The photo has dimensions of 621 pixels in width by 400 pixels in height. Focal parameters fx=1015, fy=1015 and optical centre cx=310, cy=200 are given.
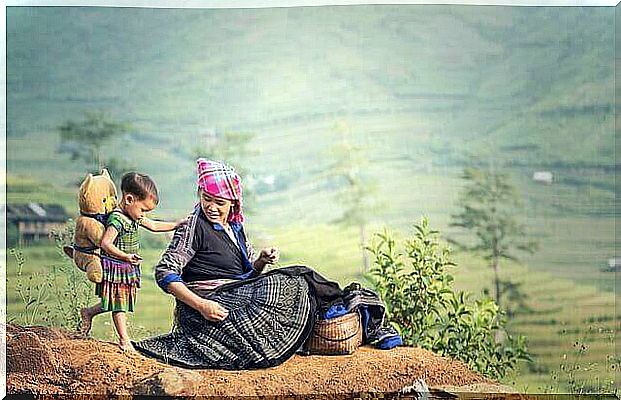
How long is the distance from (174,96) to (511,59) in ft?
6.00

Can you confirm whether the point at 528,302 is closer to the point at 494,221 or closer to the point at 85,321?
the point at 494,221

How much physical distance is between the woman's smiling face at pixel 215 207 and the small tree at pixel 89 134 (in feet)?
1.84

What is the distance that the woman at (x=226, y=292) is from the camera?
17.4ft

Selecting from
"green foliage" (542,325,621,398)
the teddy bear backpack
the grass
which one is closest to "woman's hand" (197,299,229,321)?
the grass

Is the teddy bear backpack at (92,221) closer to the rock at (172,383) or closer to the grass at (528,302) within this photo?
the grass at (528,302)

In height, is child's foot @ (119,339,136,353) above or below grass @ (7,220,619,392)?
below

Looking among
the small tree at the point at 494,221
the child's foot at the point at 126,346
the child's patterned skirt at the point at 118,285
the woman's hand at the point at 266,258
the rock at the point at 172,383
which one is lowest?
the rock at the point at 172,383

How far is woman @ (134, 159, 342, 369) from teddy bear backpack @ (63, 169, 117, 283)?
1.14 feet

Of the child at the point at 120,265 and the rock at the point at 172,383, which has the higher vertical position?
the child at the point at 120,265

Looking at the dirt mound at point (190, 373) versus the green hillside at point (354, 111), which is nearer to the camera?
the dirt mound at point (190, 373)

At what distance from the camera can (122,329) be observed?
212 inches

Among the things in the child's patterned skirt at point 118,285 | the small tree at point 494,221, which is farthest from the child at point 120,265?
the small tree at point 494,221

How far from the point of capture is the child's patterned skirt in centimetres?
539

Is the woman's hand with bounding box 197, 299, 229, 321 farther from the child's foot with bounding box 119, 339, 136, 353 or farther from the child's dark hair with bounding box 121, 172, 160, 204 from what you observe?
the child's dark hair with bounding box 121, 172, 160, 204
